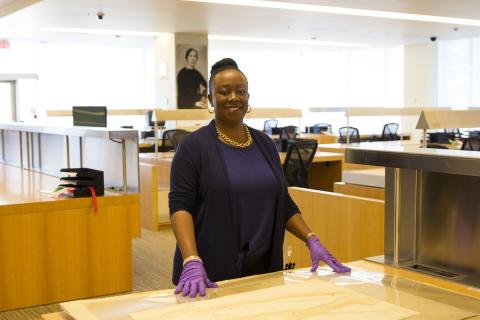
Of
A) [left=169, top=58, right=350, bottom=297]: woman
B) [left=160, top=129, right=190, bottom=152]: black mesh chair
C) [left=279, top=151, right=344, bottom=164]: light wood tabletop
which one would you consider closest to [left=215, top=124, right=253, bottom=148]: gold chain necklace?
[left=169, top=58, right=350, bottom=297]: woman

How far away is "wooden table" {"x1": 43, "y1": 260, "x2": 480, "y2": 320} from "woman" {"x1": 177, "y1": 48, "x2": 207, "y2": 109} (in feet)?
35.0

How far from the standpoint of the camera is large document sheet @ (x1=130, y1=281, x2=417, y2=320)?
156cm

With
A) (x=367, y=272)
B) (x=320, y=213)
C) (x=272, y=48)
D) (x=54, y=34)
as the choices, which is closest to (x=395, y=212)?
(x=367, y=272)

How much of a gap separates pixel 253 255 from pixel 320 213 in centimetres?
186

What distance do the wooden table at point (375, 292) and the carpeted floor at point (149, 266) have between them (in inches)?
94.0

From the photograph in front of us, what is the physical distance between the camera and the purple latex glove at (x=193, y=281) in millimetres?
1753

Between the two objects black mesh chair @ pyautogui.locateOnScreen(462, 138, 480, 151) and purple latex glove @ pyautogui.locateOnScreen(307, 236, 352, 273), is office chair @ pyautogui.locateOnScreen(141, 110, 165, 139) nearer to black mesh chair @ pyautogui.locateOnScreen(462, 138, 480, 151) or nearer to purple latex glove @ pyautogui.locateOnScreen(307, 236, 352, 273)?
black mesh chair @ pyautogui.locateOnScreen(462, 138, 480, 151)

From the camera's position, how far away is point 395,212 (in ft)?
7.39

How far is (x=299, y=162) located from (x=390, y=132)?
25.2 ft

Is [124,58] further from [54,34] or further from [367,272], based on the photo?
[367,272]

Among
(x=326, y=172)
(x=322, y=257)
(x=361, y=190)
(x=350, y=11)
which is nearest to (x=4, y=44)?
(x=350, y=11)

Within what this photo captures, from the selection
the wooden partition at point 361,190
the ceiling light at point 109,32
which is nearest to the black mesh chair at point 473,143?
the wooden partition at point 361,190

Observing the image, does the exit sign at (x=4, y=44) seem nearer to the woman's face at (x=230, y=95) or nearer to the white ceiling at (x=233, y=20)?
the white ceiling at (x=233, y=20)

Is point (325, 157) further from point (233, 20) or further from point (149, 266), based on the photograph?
point (233, 20)
